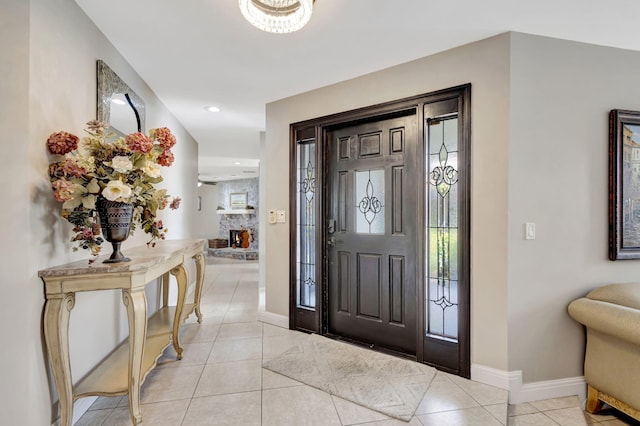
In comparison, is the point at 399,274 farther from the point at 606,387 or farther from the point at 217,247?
the point at 217,247

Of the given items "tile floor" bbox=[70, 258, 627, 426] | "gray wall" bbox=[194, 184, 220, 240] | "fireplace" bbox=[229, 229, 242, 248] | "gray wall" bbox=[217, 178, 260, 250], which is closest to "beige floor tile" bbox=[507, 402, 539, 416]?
"tile floor" bbox=[70, 258, 627, 426]

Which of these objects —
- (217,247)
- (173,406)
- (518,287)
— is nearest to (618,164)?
(518,287)

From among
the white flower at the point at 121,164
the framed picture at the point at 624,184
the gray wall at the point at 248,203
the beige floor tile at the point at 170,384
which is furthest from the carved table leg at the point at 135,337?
the gray wall at the point at 248,203

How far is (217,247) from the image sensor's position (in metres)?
10.7

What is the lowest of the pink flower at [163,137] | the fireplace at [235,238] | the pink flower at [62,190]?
the fireplace at [235,238]

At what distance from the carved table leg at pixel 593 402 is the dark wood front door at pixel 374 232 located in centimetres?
115

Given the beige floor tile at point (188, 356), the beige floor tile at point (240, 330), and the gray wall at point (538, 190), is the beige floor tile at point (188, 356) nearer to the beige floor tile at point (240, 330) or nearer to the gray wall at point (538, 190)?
the beige floor tile at point (240, 330)

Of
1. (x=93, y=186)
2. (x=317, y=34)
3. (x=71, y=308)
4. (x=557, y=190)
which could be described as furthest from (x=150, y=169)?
(x=557, y=190)

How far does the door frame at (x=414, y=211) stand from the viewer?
7.36ft

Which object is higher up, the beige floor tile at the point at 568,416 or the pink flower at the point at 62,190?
the pink flower at the point at 62,190

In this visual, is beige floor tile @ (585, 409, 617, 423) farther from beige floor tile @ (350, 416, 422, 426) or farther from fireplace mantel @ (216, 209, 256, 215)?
fireplace mantel @ (216, 209, 256, 215)

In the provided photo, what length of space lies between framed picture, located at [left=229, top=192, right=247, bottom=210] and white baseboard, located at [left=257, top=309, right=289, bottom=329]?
745cm

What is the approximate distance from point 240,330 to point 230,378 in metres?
0.98

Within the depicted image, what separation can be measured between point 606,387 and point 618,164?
57.9 inches
